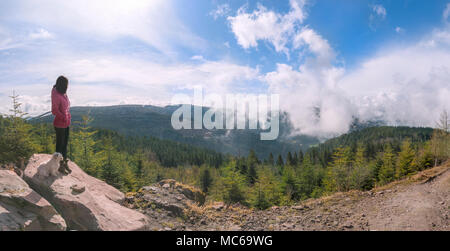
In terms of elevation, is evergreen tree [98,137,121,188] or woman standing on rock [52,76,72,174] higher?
woman standing on rock [52,76,72,174]

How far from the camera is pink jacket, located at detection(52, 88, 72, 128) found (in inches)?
276

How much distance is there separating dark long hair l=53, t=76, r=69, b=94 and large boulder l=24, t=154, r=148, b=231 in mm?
2927

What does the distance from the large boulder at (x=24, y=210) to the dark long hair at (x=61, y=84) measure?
10.5 ft

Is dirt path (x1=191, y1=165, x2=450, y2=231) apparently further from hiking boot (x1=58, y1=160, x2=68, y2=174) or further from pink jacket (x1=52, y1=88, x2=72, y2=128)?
pink jacket (x1=52, y1=88, x2=72, y2=128)

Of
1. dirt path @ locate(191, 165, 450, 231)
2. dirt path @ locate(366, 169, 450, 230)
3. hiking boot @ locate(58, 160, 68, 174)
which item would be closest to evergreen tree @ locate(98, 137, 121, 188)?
hiking boot @ locate(58, 160, 68, 174)

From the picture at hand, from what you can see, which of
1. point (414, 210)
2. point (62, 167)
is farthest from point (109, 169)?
point (414, 210)

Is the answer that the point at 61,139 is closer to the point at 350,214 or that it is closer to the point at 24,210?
the point at 24,210

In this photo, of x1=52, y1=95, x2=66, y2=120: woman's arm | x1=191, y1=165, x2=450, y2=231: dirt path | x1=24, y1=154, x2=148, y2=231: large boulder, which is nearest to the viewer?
x1=24, y1=154, x2=148, y2=231: large boulder

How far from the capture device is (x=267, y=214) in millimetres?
10391

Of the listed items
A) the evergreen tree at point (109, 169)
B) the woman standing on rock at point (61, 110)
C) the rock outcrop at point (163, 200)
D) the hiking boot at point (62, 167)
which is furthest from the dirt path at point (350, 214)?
the evergreen tree at point (109, 169)

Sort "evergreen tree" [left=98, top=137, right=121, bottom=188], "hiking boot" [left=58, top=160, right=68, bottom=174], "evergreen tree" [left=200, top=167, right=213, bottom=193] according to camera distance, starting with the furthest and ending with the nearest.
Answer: "evergreen tree" [left=200, top=167, right=213, bottom=193], "evergreen tree" [left=98, top=137, right=121, bottom=188], "hiking boot" [left=58, top=160, right=68, bottom=174]

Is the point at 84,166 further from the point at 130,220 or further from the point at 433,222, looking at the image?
the point at 433,222
